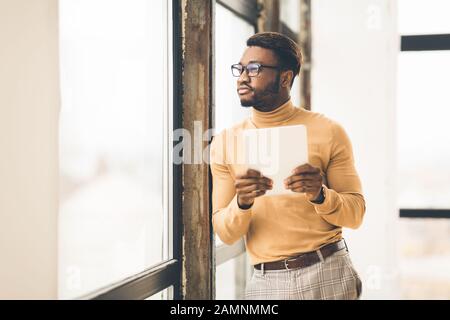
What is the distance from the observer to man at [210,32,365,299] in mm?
1768

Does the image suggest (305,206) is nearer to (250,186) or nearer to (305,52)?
(250,186)

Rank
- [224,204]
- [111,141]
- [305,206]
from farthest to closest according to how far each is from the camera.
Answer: [224,204]
[305,206]
[111,141]

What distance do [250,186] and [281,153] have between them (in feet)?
0.51

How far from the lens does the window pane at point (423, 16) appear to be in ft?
6.16

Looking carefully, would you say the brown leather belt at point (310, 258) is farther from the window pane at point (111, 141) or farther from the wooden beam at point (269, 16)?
the wooden beam at point (269, 16)

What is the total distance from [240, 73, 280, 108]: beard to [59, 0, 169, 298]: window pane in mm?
364

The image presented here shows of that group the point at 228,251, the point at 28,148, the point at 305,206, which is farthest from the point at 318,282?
the point at 28,148

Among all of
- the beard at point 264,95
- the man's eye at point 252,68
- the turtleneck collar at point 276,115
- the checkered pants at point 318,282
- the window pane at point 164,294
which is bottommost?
the window pane at point 164,294

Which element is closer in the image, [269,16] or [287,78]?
[287,78]

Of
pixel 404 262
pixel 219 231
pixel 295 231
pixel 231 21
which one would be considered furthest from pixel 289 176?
pixel 231 21

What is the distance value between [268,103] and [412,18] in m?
0.62

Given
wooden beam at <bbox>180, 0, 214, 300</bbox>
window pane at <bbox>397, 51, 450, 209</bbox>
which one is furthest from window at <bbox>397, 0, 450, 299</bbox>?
wooden beam at <bbox>180, 0, 214, 300</bbox>

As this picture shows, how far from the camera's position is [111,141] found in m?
1.67

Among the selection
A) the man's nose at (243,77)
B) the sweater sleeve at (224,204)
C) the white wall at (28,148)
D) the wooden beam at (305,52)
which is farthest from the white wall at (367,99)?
the white wall at (28,148)
